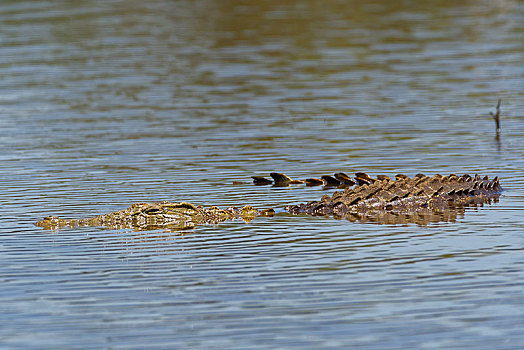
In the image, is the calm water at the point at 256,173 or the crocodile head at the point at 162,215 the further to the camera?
the crocodile head at the point at 162,215

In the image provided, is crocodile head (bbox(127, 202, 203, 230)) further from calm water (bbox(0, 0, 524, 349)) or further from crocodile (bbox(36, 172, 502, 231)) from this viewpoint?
calm water (bbox(0, 0, 524, 349))

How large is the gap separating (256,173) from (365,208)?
13.4 ft

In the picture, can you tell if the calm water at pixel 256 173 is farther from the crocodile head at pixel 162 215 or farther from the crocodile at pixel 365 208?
the crocodile head at pixel 162 215

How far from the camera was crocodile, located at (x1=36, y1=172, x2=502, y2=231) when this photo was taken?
14586mm

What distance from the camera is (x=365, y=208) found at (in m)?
15.2

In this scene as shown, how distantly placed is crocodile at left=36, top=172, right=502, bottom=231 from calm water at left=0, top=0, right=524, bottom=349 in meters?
0.43

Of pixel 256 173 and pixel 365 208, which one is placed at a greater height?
pixel 256 173

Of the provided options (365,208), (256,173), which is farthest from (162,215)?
(256,173)

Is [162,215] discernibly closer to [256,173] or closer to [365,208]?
[365,208]

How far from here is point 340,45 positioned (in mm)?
41750

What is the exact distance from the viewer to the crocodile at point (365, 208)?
14586 mm

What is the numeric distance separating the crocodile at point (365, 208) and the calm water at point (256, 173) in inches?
16.8

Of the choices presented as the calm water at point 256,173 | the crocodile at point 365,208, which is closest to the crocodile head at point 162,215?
the crocodile at point 365,208

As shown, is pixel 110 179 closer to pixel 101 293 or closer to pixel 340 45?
pixel 101 293
